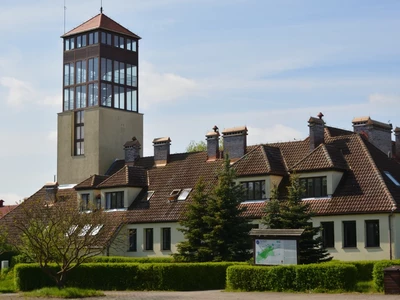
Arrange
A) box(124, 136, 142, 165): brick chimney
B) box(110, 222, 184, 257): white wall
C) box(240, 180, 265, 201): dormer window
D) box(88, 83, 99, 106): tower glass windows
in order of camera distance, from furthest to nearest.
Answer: box(88, 83, 99, 106): tower glass windows → box(124, 136, 142, 165): brick chimney → box(110, 222, 184, 257): white wall → box(240, 180, 265, 201): dormer window

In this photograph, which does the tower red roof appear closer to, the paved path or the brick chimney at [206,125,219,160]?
the brick chimney at [206,125,219,160]

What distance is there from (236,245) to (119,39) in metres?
29.3

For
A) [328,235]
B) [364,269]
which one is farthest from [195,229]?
[364,269]

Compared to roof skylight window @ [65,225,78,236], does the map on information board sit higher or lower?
lower

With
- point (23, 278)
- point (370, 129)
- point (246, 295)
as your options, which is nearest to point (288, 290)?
point (246, 295)

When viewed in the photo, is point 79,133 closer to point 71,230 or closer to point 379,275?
point 71,230

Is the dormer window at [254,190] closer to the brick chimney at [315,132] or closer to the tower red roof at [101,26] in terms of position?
the brick chimney at [315,132]

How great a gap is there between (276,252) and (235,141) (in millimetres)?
19909

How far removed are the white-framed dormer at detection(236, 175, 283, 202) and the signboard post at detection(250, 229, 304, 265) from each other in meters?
12.3

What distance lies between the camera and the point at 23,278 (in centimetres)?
4400

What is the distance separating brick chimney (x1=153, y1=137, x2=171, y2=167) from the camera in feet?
204

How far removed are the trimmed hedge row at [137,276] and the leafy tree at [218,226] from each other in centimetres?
437

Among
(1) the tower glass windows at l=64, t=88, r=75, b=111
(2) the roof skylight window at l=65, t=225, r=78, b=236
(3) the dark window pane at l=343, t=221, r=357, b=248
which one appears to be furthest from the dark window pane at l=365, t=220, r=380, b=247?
(1) the tower glass windows at l=64, t=88, r=75, b=111

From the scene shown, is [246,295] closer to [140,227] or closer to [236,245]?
[236,245]
